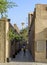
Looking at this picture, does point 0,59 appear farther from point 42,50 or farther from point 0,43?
point 42,50

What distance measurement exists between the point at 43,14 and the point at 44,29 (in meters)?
1.85

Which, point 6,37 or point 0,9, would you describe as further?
point 6,37

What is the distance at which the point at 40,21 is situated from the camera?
1219 inches

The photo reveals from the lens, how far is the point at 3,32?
1156 inches

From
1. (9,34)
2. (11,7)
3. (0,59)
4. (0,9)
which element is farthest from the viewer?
(9,34)

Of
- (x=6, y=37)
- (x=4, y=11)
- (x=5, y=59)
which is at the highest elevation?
(x=4, y=11)

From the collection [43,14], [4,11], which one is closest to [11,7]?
[4,11]

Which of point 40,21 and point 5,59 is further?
point 40,21

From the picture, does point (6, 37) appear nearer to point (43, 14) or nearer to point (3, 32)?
point (3, 32)

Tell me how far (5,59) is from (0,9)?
316 inches

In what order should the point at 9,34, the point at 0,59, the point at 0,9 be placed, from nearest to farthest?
the point at 0,9 < the point at 0,59 < the point at 9,34

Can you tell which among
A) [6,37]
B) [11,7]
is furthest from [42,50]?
[11,7]

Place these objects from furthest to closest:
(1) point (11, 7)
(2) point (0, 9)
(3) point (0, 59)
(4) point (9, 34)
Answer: (4) point (9, 34) → (3) point (0, 59) → (1) point (11, 7) → (2) point (0, 9)

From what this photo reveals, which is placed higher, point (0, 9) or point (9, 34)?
point (0, 9)
